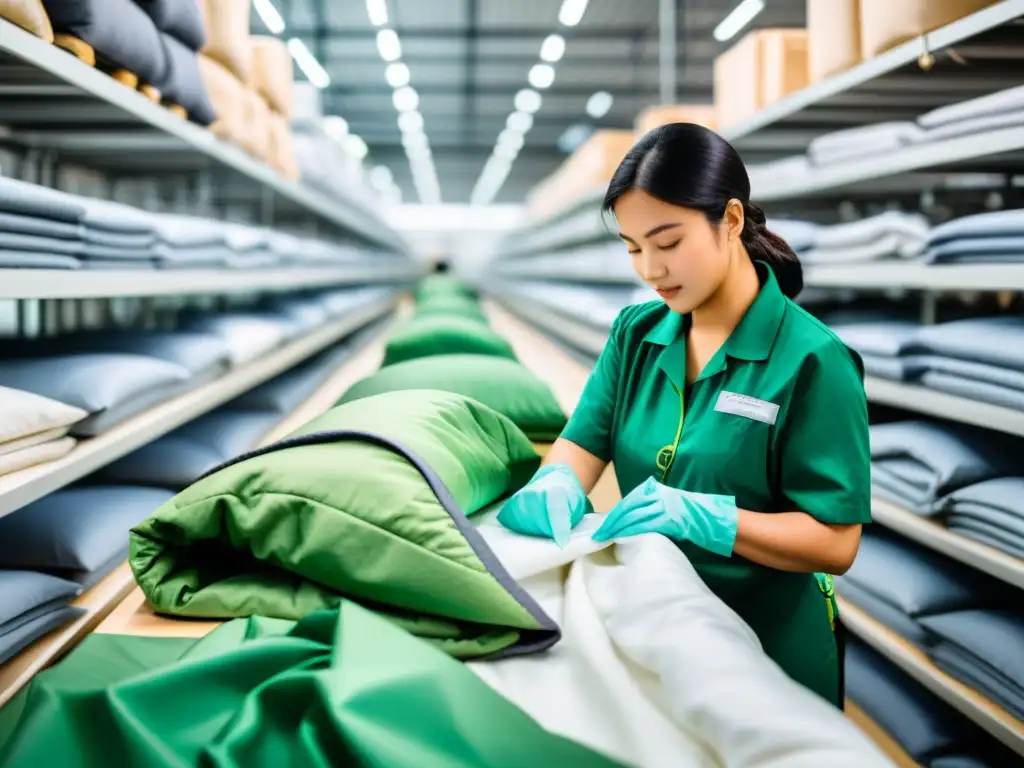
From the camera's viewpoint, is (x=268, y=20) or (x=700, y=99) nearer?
(x=268, y=20)

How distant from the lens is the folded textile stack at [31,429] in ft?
4.85

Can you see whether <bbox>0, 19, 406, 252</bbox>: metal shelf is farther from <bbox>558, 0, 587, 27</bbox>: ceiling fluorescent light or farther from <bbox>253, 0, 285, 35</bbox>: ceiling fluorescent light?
<bbox>558, 0, 587, 27</bbox>: ceiling fluorescent light

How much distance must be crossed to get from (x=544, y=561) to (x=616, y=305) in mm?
3845

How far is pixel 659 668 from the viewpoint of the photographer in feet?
2.92

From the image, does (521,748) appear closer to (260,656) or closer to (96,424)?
(260,656)

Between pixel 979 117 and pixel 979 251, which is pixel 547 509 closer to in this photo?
pixel 979 251

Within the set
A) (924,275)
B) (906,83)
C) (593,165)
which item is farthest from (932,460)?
(593,165)

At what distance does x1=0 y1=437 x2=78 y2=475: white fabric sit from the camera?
147 centimetres

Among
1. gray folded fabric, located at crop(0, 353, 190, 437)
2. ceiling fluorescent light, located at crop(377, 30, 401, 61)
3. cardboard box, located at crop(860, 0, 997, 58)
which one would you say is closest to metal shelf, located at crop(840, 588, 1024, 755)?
cardboard box, located at crop(860, 0, 997, 58)

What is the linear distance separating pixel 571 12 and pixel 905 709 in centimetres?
891

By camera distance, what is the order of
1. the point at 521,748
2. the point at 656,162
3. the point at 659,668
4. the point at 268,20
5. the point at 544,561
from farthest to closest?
the point at 268,20 < the point at 656,162 < the point at 544,561 < the point at 659,668 < the point at 521,748

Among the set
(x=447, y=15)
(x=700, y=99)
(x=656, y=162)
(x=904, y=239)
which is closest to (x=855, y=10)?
(x=904, y=239)

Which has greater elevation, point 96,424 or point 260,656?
point 96,424

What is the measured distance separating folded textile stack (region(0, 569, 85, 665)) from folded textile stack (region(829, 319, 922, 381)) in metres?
1.87
